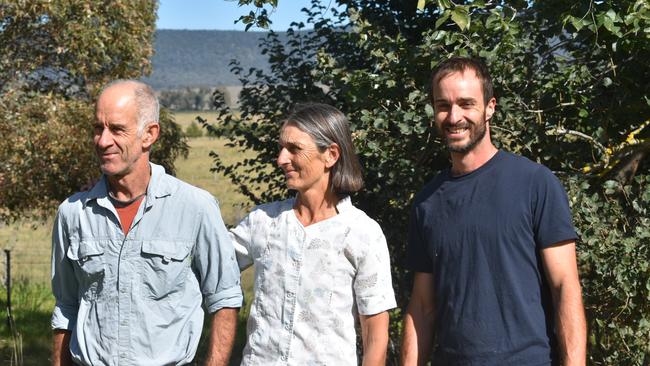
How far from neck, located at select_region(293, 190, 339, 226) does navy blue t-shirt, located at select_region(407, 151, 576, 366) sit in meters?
0.41

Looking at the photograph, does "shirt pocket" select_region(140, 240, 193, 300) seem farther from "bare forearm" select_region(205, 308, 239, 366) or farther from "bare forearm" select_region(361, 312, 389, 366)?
"bare forearm" select_region(361, 312, 389, 366)

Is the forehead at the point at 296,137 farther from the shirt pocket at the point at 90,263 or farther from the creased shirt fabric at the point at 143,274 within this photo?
the shirt pocket at the point at 90,263

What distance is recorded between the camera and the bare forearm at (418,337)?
3.40 metres

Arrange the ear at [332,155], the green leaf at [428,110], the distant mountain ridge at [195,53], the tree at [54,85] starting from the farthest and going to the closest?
the distant mountain ridge at [195,53] → the tree at [54,85] → the green leaf at [428,110] → the ear at [332,155]

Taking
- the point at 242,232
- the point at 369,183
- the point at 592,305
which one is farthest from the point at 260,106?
the point at 242,232

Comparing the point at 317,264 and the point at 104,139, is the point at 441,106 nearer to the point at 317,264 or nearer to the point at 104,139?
the point at 317,264

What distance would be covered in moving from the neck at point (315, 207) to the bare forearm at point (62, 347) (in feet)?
2.87

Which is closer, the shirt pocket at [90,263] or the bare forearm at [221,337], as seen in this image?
the shirt pocket at [90,263]

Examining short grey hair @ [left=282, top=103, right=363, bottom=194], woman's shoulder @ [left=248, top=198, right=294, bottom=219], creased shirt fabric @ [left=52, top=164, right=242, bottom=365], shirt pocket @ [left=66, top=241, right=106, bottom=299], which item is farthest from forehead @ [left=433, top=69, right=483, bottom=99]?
shirt pocket @ [left=66, top=241, right=106, bottom=299]

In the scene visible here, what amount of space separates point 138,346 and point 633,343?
329 centimetres

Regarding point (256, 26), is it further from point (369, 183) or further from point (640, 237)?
point (640, 237)

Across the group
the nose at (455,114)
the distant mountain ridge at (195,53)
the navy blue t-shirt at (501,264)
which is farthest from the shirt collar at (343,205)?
the distant mountain ridge at (195,53)

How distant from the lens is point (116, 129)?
3143 mm

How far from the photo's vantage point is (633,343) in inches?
215
